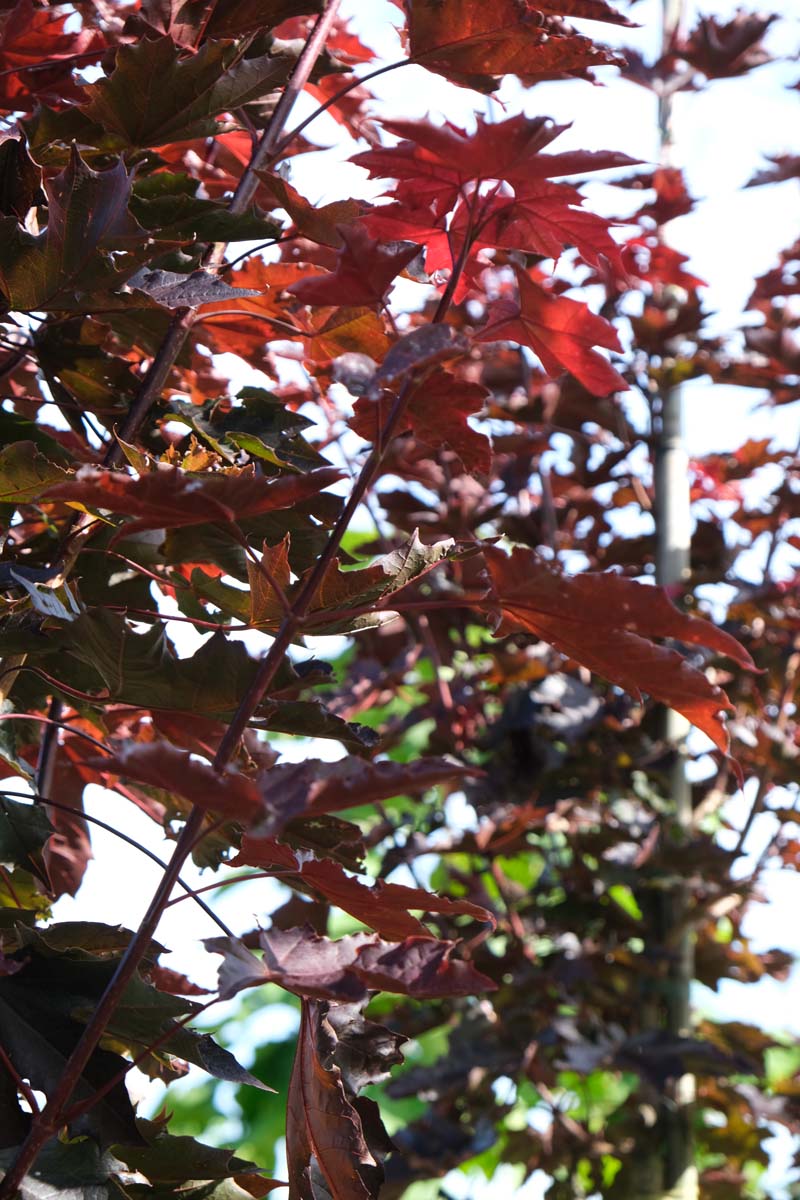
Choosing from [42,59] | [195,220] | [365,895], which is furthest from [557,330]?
[42,59]

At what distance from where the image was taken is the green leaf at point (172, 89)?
2.23ft

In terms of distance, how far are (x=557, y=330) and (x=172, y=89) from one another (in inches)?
11.3

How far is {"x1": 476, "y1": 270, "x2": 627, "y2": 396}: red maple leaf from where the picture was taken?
2.18 feet

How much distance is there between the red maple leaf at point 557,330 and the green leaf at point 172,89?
22 cm

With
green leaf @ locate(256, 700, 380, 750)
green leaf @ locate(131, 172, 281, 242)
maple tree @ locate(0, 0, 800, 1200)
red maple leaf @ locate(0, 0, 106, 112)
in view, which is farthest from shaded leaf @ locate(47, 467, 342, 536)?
red maple leaf @ locate(0, 0, 106, 112)

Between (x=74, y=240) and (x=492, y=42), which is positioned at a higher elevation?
(x=492, y=42)

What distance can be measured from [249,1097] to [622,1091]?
Answer: 1.24 metres

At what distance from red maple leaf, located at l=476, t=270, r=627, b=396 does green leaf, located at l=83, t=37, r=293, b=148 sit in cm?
22

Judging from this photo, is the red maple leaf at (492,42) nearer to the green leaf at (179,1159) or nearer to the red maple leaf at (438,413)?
the red maple leaf at (438,413)

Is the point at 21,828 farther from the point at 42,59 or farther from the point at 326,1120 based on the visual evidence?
the point at 42,59

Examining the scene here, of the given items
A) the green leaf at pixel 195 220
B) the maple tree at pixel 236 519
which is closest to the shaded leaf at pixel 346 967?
the maple tree at pixel 236 519

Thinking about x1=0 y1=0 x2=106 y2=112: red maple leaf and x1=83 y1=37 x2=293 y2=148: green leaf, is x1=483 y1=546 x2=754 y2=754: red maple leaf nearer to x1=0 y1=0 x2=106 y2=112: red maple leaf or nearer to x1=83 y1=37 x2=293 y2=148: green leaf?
x1=83 y1=37 x2=293 y2=148: green leaf

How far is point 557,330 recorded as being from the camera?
68 cm

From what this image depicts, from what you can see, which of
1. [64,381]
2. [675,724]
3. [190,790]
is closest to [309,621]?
[190,790]
